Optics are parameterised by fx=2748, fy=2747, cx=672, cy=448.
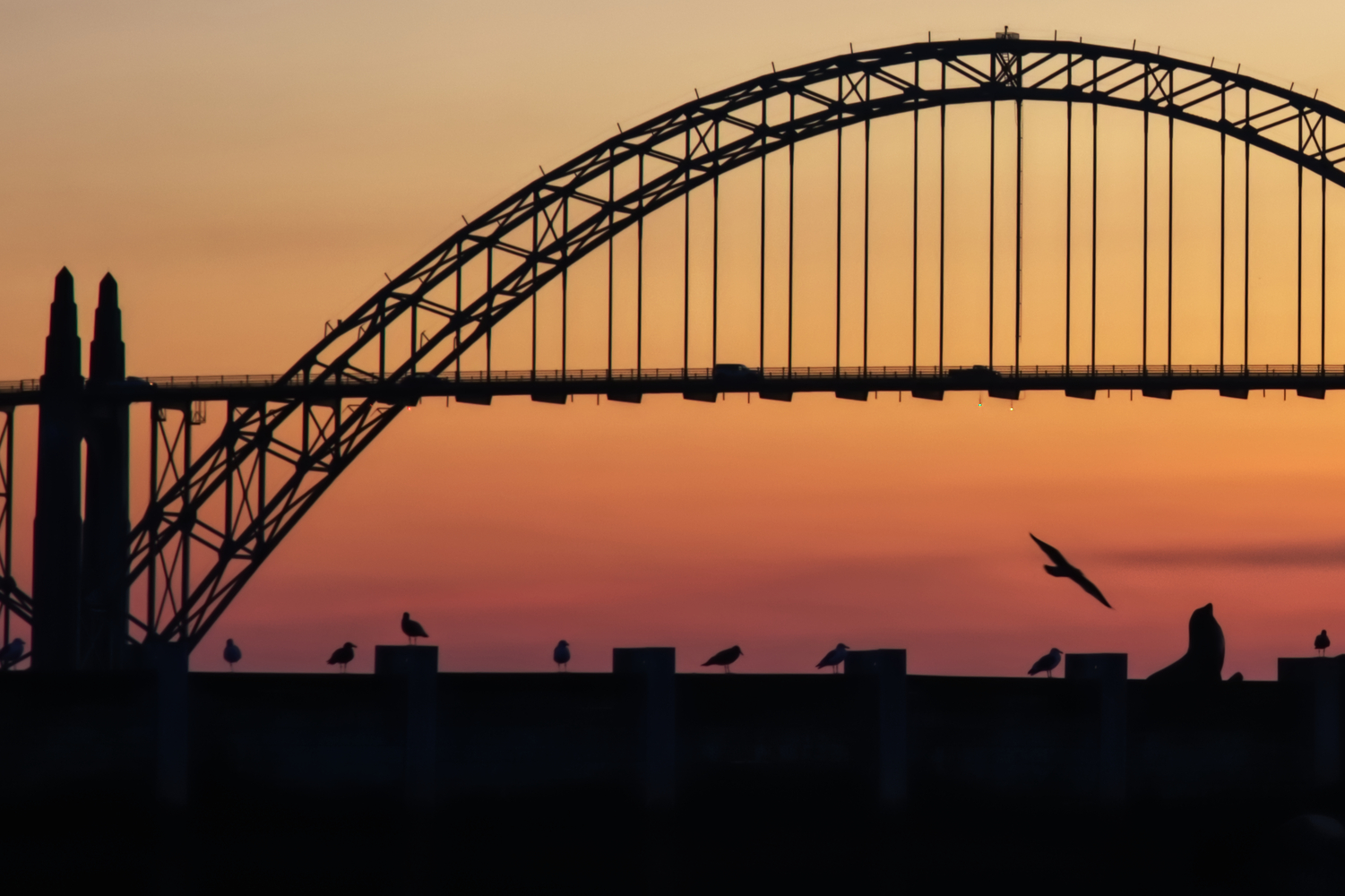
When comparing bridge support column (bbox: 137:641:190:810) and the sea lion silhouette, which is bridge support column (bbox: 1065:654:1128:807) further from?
bridge support column (bbox: 137:641:190:810)

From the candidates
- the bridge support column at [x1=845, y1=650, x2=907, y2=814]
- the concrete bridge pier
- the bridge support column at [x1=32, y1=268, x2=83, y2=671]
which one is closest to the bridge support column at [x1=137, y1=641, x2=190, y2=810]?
the concrete bridge pier

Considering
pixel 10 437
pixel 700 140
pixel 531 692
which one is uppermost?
pixel 700 140

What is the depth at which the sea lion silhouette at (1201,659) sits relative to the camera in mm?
65688

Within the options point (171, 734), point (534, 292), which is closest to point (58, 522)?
point (534, 292)

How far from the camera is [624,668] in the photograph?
58938 millimetres

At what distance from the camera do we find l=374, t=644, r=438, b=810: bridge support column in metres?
56.3

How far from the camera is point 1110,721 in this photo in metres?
62.7

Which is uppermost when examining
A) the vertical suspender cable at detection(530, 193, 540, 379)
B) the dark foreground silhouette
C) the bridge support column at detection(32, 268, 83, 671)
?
the vertical suspender cable at detection(530, 193, 540, 379)

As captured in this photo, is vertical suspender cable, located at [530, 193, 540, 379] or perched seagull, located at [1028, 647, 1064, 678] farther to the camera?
vertical suspender cable, located at [530, 193, 540, 379]

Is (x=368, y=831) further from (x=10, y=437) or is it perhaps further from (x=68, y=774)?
(x=10, y=437)

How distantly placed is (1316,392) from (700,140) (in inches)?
865

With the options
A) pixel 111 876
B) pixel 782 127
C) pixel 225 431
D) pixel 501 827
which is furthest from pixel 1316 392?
pixel 111 876

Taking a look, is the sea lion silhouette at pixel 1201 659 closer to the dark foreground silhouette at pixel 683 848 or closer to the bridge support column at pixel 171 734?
the dark foreground silhouette at pixel 683 848

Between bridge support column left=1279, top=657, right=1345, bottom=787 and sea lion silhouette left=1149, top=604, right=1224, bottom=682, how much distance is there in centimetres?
179
